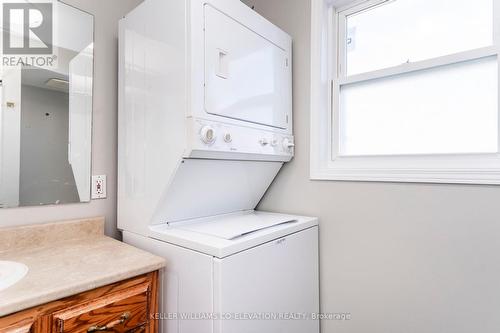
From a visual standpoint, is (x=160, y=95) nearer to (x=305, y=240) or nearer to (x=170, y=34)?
(x=170, y=34)

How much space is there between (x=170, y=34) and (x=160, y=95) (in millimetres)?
307

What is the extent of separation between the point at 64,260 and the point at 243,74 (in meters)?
1.29

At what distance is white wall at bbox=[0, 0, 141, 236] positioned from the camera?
1.74m

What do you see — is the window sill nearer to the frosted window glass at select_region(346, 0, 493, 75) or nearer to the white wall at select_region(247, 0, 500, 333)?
the white wall at select_region(247, 0, 500, 333)

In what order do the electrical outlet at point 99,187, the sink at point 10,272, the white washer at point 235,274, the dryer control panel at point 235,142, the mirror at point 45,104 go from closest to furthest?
the sink at point 10,272 < the white washer at point 235,274 < the dryer control panel at point 235,142 < the mirror at point 45,104 < the electrical outlet at point 99,187

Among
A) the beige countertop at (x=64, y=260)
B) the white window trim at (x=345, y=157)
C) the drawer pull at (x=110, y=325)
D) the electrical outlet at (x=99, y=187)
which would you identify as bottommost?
the drawer pull at (x=110, y=325)

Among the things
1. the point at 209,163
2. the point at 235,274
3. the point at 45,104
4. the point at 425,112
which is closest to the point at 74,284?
the point at 235,274

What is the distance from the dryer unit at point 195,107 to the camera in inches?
53.0

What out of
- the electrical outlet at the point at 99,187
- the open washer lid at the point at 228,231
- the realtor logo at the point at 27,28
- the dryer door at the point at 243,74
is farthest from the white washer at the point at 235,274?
the realtor logo at the point at 27,28

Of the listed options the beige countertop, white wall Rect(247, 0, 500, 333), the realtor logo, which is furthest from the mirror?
white wall Rect(247, 0, 500, 333)

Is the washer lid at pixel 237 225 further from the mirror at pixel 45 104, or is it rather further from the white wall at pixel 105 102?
the mirror at pixel 45 104

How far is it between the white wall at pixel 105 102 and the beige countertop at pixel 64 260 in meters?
0.11

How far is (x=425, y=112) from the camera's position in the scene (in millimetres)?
1673

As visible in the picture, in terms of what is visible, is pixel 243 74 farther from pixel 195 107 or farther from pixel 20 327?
pixel 20 327
